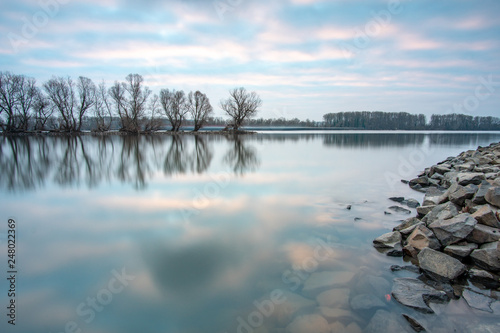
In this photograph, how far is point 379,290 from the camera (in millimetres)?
3869

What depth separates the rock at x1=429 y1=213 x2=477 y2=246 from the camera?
4.75m

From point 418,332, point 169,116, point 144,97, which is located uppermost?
point 144,97

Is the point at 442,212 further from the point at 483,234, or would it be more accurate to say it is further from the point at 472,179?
the point at 472,179

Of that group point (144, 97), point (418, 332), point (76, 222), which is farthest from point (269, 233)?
point (144, 97)

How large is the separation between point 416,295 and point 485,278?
1382mm

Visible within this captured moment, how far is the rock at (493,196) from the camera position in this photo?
209 inches

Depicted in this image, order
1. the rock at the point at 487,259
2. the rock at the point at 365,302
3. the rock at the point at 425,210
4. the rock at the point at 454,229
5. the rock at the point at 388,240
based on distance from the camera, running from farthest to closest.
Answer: the rock at the point at 425,210
the rock at the point at 388,240
the rock at the point at 454,229
the rock at the point at 487,259
the rock at the point at 365,302

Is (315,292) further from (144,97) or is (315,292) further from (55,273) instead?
(144,97)

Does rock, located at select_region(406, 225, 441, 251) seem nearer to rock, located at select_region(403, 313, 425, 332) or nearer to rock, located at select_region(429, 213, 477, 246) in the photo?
rock, located at select_region(429, 213, 477, 246)

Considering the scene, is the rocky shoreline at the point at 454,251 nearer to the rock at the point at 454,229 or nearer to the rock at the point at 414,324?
the rock at the point at 454,229

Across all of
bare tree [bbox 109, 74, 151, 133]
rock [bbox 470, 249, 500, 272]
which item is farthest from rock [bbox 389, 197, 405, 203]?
bare tree [bbox 109, 74, 151, 133]

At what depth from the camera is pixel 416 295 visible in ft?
12.1

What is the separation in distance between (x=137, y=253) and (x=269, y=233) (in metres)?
2.63

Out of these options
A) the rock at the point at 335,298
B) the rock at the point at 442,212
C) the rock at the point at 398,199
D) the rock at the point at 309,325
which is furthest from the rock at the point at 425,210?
the rock at the point at 309,325
